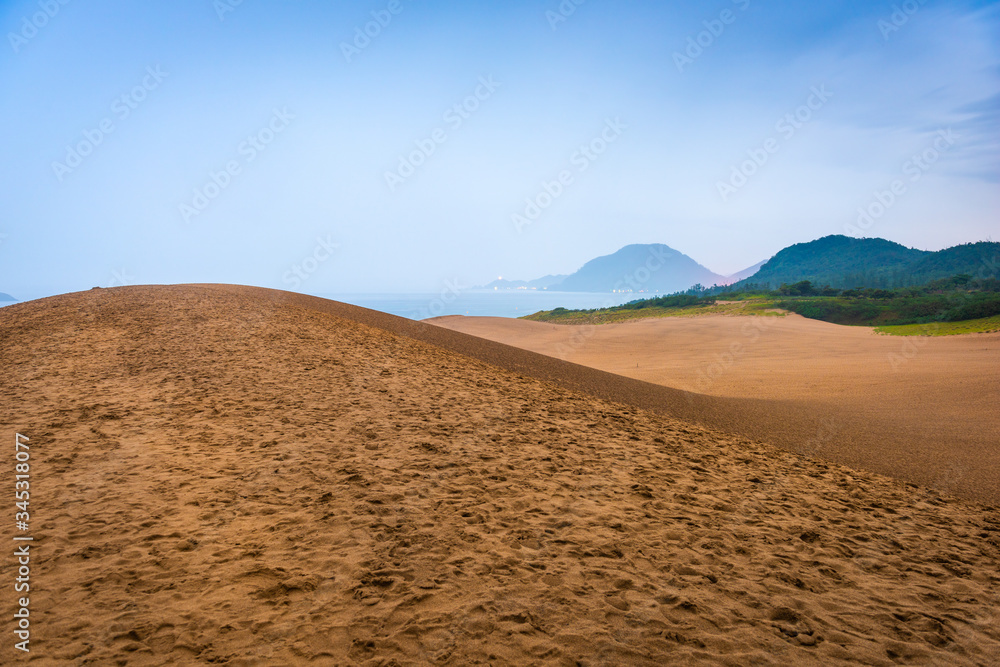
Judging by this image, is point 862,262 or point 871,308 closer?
point 871,308

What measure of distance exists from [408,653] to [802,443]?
8.80m

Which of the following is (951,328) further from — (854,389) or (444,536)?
(444,536)

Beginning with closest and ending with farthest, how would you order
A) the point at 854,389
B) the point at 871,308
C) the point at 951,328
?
the point at 854,389 < the point at 951,328 < the point at 871,308

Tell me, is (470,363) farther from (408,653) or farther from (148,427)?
(408,653)

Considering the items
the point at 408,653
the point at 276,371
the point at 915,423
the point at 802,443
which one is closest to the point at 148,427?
the point at 276,371

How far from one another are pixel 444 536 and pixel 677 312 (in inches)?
1754

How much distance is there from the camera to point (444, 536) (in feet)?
15.8

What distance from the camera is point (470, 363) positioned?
1282 cm

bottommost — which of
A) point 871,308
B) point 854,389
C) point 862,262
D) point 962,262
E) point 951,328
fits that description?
point 854,389

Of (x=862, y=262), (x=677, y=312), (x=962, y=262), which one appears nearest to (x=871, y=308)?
(x=677, y=312)

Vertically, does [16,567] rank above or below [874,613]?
above

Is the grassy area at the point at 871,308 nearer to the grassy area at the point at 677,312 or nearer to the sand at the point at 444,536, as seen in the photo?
the grassy area at the point at 677,312

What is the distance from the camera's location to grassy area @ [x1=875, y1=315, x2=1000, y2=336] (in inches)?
937

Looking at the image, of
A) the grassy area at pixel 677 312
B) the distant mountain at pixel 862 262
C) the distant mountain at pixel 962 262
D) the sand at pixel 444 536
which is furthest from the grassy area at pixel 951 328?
the distant mountain at pixel 962 262
